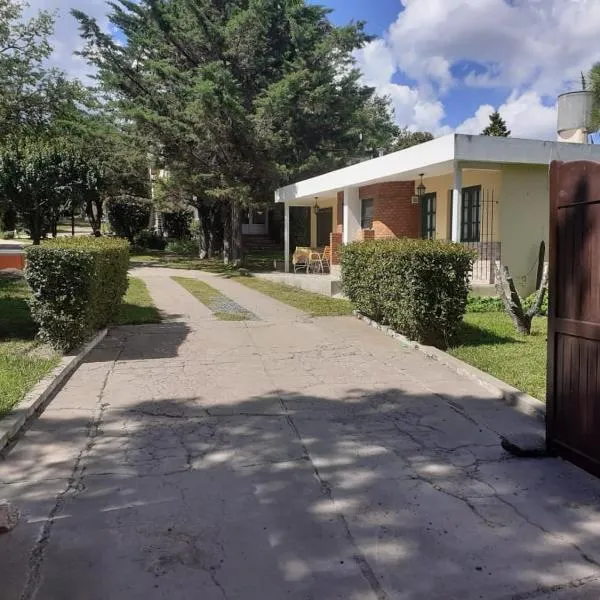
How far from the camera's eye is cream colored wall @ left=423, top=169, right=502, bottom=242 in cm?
1277

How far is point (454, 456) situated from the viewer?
13.4 ft

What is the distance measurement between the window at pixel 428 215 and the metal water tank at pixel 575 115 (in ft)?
11.3

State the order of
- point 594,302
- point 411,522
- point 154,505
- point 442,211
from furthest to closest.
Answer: point 442,211
point 594,302
point 154,505
point 411,522

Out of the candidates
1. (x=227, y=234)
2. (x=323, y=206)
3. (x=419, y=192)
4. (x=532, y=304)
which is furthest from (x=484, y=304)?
(x=227, y=234)

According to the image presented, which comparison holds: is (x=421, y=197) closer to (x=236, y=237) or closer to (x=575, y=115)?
(x=575, y=115)

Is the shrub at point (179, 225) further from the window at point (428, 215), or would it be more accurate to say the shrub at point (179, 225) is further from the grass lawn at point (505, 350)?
the grass lawn at point (505, 350)

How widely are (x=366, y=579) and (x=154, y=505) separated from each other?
4.40 ft

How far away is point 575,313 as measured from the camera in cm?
373

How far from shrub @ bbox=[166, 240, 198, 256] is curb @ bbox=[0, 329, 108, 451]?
25.7 m

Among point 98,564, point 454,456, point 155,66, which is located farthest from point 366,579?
point 155,66

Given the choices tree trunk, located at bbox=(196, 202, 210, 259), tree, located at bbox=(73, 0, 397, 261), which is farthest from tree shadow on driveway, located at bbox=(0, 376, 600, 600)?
tree trunk, located at bbox=(196, 202, 210, 259)

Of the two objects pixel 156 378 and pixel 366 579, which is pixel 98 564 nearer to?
pixel 366 579

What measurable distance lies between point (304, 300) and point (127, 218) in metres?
24.3

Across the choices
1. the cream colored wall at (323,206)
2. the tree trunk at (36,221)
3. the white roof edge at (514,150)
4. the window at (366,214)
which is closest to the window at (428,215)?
the window at (366,214)
